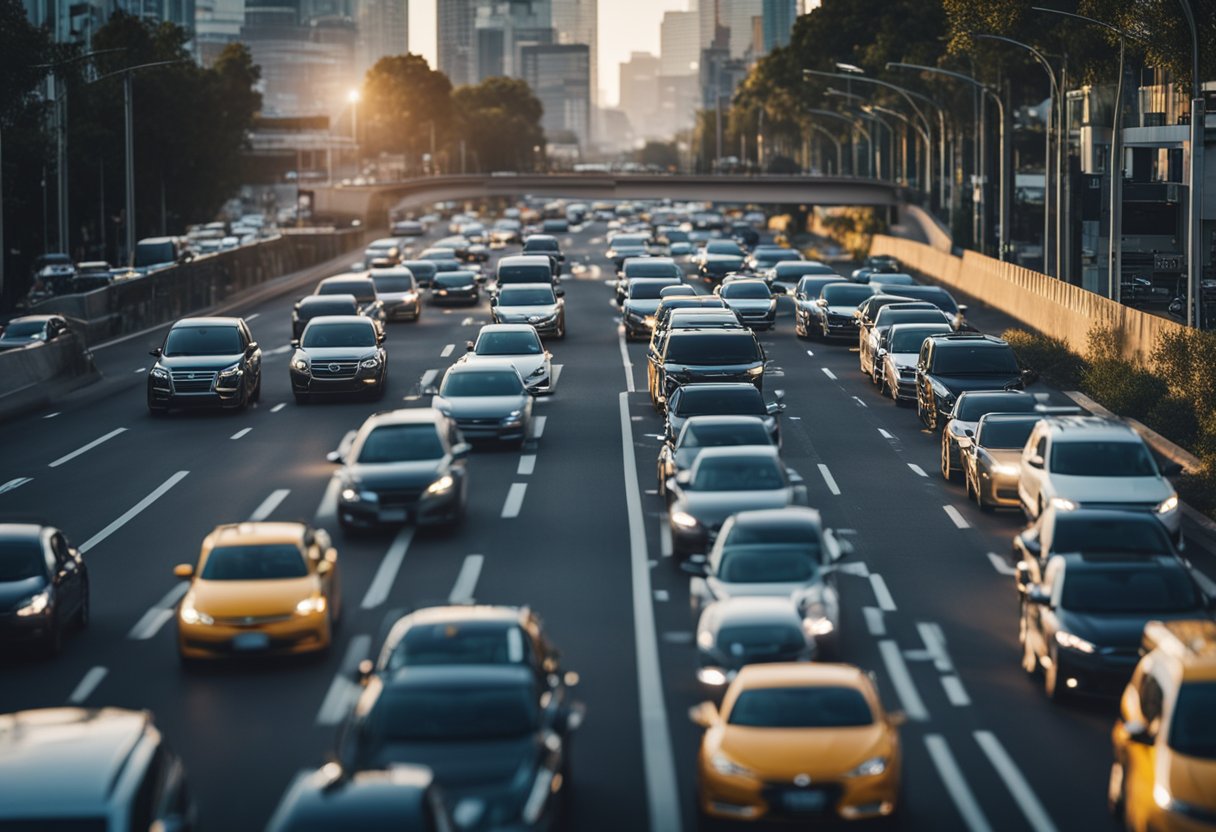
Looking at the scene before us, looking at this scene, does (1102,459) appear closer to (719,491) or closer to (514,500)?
(719,491)

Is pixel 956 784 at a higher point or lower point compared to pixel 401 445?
lower

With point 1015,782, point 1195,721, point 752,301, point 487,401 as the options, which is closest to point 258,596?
point 1015,782

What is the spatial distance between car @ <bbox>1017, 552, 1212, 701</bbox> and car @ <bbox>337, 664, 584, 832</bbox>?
5.55 meters

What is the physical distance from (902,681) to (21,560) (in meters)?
9.73

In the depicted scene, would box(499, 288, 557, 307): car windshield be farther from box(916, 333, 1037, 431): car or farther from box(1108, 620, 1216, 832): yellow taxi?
box(1108, 620, 1216, 832): yellow taxi

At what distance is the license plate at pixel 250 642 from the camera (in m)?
20.9

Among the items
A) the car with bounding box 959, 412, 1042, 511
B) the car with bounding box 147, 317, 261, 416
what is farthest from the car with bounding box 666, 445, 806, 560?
the car with bounding box 147, 317, 261, 416

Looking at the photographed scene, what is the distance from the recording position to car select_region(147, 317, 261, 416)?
40.9 m

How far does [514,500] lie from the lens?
31031 millimetres

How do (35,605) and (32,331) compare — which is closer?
(35,605)

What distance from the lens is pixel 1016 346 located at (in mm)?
49500

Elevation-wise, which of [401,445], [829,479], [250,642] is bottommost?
[250,642]

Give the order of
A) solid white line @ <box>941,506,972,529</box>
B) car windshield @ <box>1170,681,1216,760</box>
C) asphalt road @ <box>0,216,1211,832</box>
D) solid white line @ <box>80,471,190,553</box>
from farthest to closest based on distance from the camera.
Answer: solid white line @ <box>941,506,972,529</box>, solid white line @ <box>80,471,190,553</box>, asphalt road @ <box>0,216,1211,832</box>, car windshield @ <box>1170,681,1216,760</box>

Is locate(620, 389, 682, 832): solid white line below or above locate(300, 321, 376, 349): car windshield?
below
